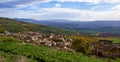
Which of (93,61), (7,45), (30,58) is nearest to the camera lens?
(30,58)

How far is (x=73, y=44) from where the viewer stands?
50.5 m

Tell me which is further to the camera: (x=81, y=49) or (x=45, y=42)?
(x=81, y=49)

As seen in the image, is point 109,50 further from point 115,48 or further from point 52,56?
point 52,56

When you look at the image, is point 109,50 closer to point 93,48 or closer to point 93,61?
point 93,48

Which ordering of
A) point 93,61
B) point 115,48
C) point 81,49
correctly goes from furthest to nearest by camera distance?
point 115,48 < point 81,49 < point 93,61

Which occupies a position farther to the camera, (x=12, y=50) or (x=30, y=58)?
(x=12, y=50)

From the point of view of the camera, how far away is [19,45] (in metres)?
38.5

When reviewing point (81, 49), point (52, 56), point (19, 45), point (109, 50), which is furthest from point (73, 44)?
point (52, 56)

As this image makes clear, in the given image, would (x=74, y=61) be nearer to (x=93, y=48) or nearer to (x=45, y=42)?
(x=45, y=42)

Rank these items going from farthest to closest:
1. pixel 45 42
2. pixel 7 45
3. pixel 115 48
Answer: pixel 115 48
pixel 45 42
pixel 7 45

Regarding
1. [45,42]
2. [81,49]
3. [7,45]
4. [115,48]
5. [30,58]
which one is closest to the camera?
[30,58]

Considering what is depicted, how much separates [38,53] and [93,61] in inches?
255

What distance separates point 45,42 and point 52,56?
39.6ft

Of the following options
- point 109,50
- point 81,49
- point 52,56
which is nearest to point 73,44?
point 81,49
